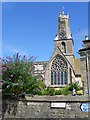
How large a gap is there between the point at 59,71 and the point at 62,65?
4.89 feet

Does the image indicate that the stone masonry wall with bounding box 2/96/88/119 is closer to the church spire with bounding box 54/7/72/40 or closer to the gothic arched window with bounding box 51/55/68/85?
the gothic arched window with bounding box 51/55/68/85

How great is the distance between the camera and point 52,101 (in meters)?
9.88

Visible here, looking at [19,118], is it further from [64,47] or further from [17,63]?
[64,47]

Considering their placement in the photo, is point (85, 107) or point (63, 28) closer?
point (85, 107)

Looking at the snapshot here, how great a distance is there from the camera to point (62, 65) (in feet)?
122

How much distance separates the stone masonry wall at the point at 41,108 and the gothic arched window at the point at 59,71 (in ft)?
85.1

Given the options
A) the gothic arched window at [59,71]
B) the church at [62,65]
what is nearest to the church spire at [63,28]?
the church at [62,65]

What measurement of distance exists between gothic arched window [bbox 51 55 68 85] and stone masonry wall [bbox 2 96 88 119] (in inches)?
1021

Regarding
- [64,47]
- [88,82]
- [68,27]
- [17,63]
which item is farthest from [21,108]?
[68,27]

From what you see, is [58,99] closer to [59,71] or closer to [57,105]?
[57,105]

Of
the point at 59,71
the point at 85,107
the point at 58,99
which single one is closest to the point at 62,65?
the point at 59,71

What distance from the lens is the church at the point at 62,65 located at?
35625mm

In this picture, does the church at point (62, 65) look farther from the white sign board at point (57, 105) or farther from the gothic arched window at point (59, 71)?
the white sign board at point (57, 105)

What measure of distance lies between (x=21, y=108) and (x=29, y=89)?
1298 millimetres
